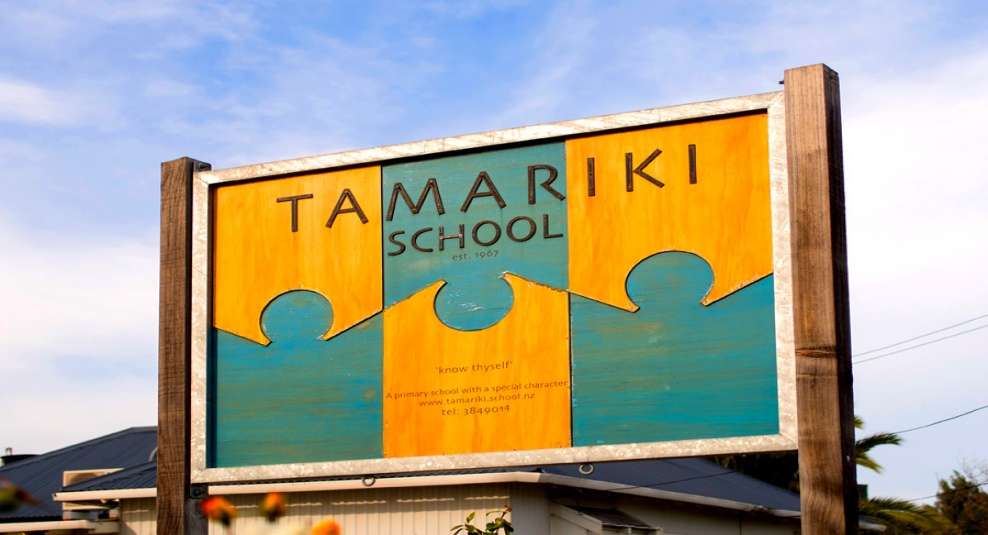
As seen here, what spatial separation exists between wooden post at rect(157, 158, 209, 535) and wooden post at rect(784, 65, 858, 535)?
3746 millimetres

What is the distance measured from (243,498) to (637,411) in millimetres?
9877

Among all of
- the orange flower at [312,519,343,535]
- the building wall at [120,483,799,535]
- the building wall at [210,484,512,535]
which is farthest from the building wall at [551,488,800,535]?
the orange flower at [312,519,343,535]

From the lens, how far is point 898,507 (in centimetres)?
2841

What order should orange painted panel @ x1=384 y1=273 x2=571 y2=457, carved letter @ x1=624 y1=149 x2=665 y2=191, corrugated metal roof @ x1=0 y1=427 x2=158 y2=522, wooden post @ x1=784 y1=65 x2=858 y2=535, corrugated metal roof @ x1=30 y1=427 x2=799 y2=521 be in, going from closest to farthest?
wooden post @ x1=784 y1=65 x2=858 y2=535
carved letter @ x1=624 y1=149 x2=665 y2=191
orange painted panel @ x1=384 y1=273 x2=571 y2=457
corrugated metal roof @ x1=30 y1=427 x2=799 y2=521
corrugated metal roof @ x1=0 y1=427 x2=158 y2=522

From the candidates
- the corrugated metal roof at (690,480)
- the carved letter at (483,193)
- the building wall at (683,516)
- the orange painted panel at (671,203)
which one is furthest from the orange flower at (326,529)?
the building wall at (683,516)

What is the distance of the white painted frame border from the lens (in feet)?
21.1

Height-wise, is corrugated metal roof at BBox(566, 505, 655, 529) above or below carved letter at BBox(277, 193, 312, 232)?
below

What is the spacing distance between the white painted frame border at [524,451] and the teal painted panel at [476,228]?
0.11m

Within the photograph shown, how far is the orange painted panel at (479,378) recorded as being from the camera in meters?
7.01

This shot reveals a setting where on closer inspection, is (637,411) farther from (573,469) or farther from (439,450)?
(573,469)

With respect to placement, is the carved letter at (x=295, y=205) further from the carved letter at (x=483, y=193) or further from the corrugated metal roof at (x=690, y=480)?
the corrugated metal roof at (x=690, y=480)

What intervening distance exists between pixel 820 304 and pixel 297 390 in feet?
10.4

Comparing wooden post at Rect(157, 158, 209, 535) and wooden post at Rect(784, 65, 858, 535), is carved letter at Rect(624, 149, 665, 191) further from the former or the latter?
wooden post at Rect(157, 158, 209, 535)

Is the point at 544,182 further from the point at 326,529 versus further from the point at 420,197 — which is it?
the point at 326,529
